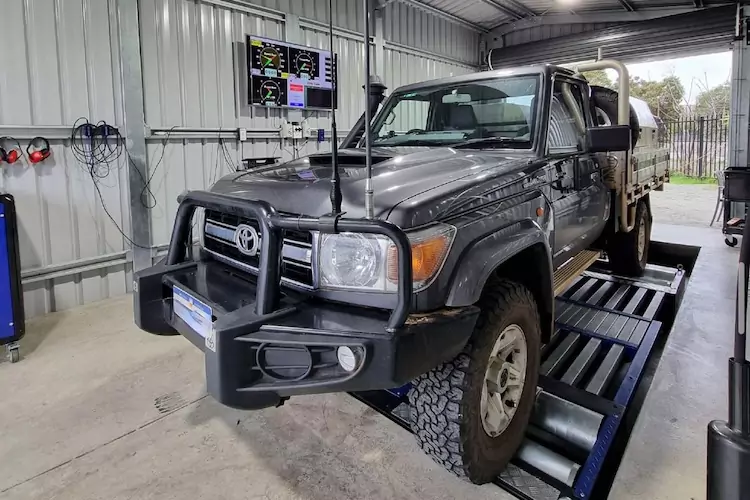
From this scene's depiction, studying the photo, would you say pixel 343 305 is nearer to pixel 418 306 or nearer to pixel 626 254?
pixel 418 306

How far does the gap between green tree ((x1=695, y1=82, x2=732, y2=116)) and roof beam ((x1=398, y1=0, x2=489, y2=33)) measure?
12.9 m

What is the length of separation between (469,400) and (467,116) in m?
1.72

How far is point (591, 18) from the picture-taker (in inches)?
338

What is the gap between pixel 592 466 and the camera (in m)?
2.04

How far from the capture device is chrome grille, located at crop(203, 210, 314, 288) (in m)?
1.74

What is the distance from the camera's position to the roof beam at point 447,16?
8.15 m

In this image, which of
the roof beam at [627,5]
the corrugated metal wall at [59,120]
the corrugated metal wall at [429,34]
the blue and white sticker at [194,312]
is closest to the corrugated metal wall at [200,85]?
the corrugated metal wall at [59,120]

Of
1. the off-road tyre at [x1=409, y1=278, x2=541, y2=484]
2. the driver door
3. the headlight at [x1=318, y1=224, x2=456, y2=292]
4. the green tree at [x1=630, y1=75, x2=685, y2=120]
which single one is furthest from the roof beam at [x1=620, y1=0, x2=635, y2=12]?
the green tree at [x1=630, y1=75, x2=685, y2=120]

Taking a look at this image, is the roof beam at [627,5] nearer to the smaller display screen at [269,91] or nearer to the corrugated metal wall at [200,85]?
the corrugated metal wall at [200,85]

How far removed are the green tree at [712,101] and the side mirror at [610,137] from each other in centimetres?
1952

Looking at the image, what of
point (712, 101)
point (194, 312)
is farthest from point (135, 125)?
point (712, 101)

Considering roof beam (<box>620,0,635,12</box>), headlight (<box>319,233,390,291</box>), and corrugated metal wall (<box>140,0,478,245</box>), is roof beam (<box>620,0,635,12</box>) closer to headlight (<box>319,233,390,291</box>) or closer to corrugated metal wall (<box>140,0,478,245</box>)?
corrugated metal wall (<box>140,0,478,245</box>)

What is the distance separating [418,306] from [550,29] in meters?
9.59

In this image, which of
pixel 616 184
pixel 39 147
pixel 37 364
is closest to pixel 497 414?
pixel 616 184
